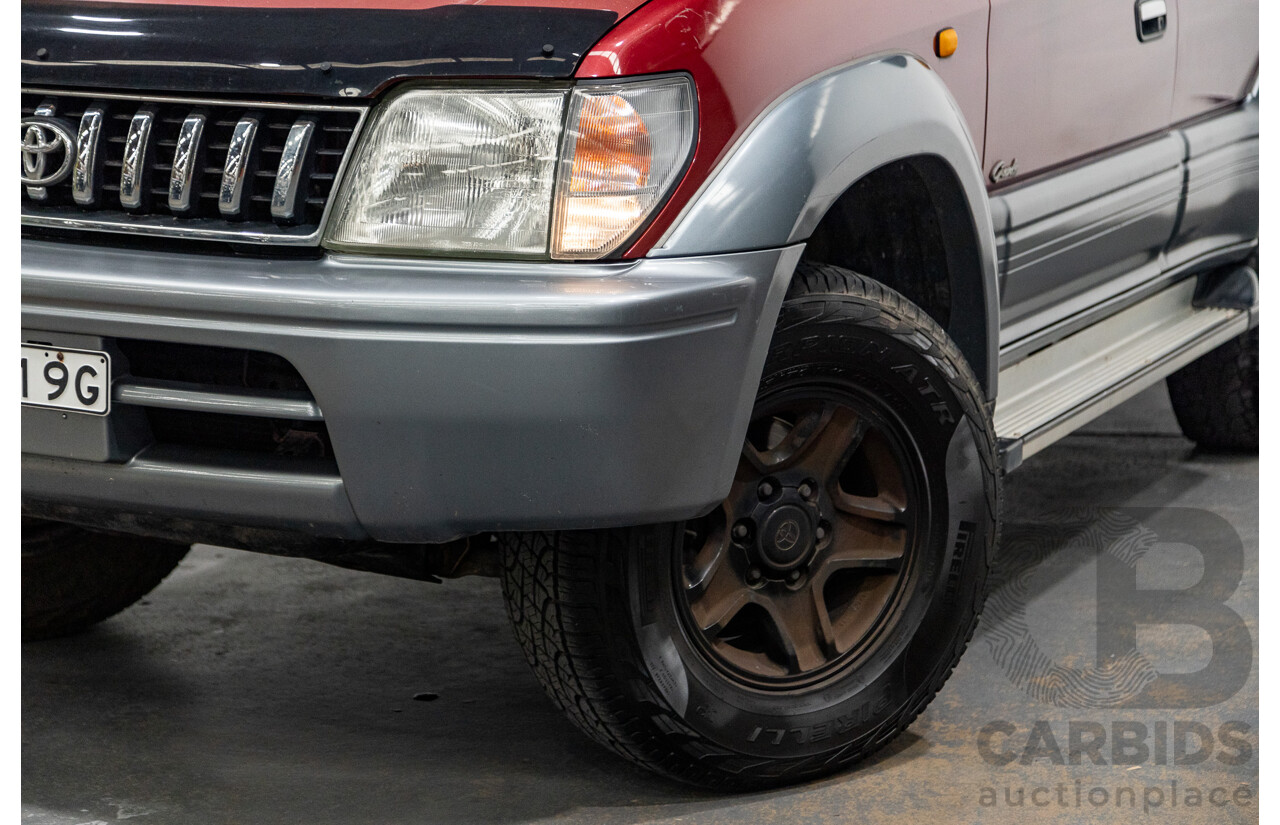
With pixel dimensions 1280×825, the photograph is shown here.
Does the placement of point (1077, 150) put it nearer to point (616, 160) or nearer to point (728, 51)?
point (728, 51)

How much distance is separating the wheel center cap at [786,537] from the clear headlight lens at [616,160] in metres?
0.61

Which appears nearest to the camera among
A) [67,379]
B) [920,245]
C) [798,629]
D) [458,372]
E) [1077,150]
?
[458,372]

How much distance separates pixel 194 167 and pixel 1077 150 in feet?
5.90

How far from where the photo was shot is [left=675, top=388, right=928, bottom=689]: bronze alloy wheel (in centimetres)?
241

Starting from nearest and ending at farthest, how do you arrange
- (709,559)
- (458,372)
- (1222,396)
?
(458,372), (709,559), (1222,396)

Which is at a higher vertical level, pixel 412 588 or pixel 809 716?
pixel 809 716

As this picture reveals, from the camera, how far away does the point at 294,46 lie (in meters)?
2.09

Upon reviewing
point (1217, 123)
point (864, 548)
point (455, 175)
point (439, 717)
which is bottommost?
point (439, 717)

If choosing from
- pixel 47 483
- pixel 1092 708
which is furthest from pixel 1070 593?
pixel 47 483

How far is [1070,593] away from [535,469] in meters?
1.77

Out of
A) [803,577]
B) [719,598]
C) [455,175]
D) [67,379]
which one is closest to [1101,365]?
[803,577]

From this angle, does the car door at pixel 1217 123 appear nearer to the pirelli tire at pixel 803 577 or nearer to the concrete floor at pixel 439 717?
the concrete floor at pixel 439 717

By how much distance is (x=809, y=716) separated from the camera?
246 cm
